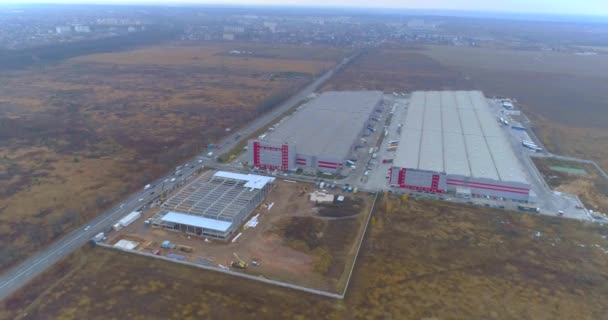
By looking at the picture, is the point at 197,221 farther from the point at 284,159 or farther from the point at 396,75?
the point at 396,75

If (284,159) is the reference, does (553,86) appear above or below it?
above

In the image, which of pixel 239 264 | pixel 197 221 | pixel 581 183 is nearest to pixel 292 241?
pixel 239 264

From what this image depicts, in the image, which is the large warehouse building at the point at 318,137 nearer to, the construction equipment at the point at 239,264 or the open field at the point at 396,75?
the construction equipment at the point at 239,264

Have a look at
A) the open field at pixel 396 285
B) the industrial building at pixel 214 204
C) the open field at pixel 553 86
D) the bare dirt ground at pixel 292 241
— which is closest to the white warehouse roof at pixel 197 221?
the industrial building at pixel 214 204

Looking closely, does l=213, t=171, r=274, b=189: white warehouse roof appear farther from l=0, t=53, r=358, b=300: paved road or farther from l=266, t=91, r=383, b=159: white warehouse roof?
l=266, t=91, r=383, b=159: white warehouse roof

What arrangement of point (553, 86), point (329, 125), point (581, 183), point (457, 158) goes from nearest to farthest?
point (581, 183) < point (457, 158) < point (329, 125) < point (553, 86)

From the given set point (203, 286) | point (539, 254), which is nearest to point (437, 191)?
point (539, 254)
